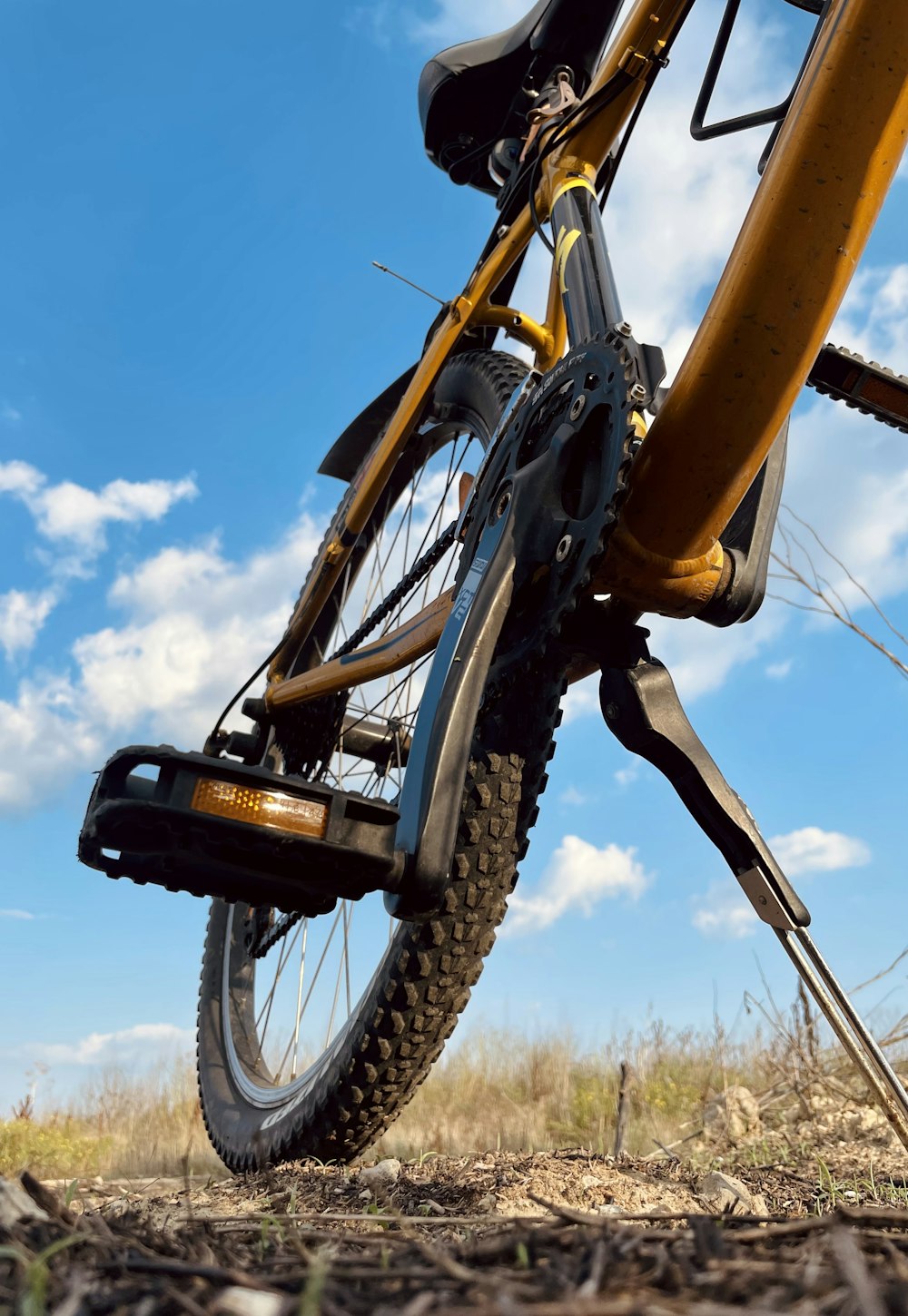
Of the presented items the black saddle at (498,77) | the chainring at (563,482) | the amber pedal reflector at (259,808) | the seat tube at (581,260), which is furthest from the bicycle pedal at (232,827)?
the black saddle at (498,77)

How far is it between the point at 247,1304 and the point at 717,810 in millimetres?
1209

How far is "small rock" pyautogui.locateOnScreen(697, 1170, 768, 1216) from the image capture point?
1.35 meters

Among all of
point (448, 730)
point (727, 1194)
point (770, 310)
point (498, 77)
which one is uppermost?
point (498, 77)

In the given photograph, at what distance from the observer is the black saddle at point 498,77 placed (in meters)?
2.56

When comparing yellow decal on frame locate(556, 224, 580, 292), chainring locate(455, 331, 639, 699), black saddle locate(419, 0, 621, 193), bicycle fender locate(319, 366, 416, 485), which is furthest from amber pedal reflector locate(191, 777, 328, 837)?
black saddle locate(419, 0, 621, 193)

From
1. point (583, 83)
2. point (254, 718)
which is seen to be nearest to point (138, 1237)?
point (254, 718)

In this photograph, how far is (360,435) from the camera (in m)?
3.18

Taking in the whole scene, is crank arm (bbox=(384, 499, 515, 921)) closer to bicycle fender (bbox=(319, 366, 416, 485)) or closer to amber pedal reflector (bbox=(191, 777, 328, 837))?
amber pedal reflector (bbox=(191, 777, 328, 837))

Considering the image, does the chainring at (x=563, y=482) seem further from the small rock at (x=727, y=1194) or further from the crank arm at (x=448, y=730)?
the small rock at (x=727, y=1194)

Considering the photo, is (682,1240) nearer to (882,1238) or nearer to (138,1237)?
(882,1238)

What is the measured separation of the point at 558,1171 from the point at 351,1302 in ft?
4.08

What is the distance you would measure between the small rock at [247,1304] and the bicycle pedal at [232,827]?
90 centimetres

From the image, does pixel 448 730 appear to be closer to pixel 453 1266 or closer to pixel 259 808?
pixel 259 808

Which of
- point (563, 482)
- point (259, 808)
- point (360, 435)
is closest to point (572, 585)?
point (563, 482)
